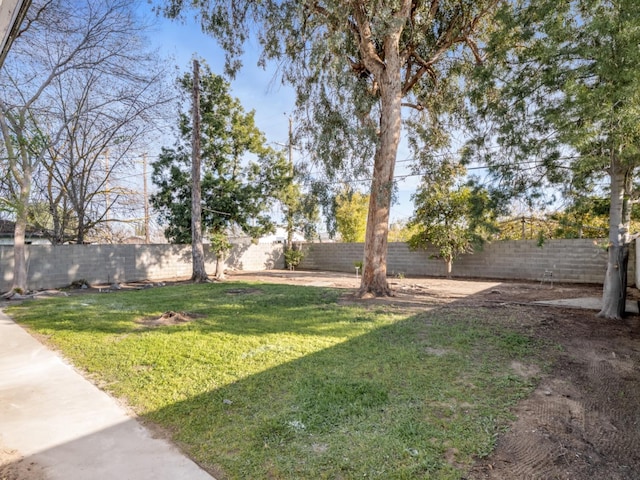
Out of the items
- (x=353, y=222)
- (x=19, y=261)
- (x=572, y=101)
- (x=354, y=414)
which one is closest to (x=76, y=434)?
(x=354, y=414)

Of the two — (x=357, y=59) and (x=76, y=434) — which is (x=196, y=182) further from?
(x=76, y=434)

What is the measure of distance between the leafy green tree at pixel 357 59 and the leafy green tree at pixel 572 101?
1.90m

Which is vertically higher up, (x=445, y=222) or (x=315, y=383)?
(x=445, y=222)

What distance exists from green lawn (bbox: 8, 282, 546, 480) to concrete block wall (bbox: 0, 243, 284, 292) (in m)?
5.11

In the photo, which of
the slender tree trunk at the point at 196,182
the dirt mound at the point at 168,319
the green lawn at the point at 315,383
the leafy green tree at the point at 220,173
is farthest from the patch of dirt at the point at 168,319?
the leafy green tree at the point at 220,173

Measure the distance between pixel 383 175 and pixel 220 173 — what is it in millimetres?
8047

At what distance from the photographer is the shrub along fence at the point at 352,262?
10759 millimetres

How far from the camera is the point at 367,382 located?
331 centimetres

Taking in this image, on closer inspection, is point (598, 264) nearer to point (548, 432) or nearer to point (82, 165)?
point (548, 432)

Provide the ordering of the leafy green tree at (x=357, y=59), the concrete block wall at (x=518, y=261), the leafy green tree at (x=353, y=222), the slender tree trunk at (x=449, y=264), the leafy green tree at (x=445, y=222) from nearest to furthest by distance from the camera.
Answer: the leafy green tree at (x=357, y=59)
the concrete block wall at (x=518, y=261)
the leafy green tree at (x=445, y=222)
the slender tree trunk at (x=449, y=264)
the leafy green tree at (x=353, y=222)

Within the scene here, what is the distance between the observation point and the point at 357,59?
28.7 feet

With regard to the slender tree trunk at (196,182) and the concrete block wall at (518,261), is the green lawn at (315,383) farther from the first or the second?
the concrete block wall at (518,261)

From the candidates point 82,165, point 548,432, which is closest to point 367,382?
point 548,432

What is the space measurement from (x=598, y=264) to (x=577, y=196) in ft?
18.1
